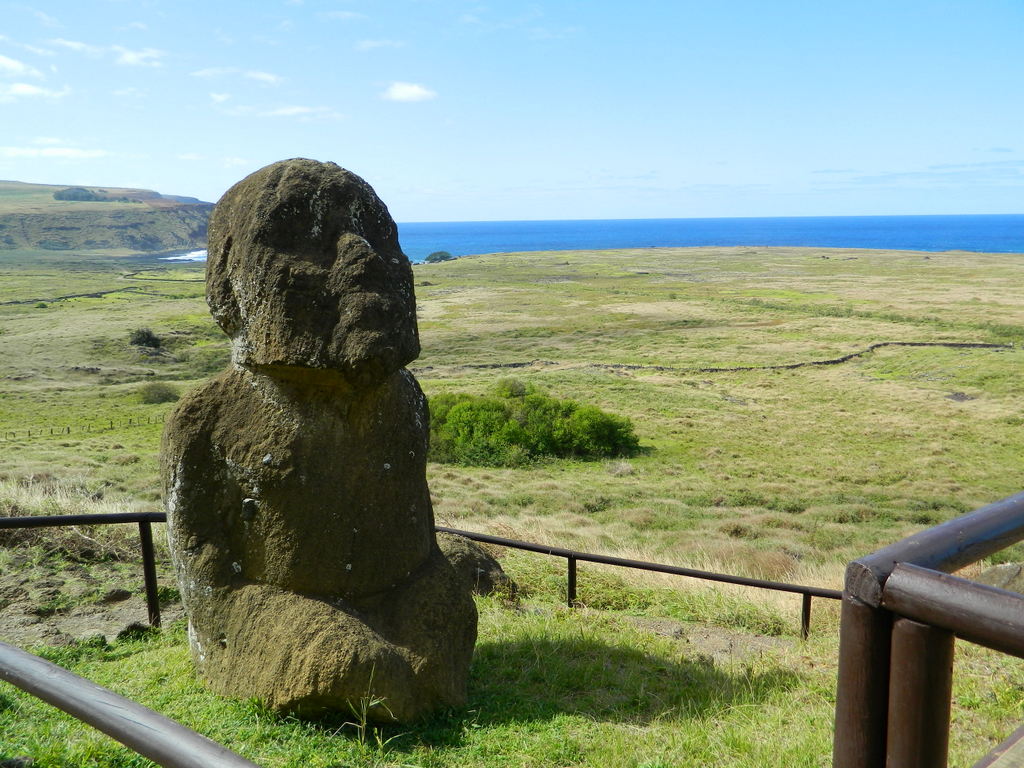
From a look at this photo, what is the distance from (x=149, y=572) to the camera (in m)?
5.94

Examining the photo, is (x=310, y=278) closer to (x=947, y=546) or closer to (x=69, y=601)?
(x=947, y=546)

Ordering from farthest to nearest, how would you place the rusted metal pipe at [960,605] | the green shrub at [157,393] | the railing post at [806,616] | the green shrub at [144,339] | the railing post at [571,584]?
the green shrub at [144,339] < the green shrub at [157,393] < the railing post at [571,584] < the railing post at [806,616] < the rusted metal pipe at [960,605]

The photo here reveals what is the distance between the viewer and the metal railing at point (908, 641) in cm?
108

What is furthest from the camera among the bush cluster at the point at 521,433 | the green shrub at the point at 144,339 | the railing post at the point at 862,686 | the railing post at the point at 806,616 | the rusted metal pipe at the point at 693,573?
the green shrub at the point at 144,339

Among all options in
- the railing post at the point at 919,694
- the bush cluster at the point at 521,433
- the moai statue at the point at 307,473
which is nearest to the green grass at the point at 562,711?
the moai statue at the point at 307,473

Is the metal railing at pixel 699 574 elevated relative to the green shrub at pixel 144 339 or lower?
elevated

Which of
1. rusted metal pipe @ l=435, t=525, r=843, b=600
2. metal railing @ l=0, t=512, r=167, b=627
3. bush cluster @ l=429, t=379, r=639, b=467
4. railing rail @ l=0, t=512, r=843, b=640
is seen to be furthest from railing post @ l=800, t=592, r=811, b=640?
bush cluster @ l=429, t=379, r=639, b=467

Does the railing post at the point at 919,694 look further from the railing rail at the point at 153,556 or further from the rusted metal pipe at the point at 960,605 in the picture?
the railing rail at the point at 153,556

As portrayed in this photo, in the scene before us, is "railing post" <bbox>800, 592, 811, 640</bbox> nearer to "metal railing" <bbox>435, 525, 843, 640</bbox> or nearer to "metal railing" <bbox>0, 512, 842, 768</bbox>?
"metal railing" <bbox>435, 525, 843, 640</bbox>

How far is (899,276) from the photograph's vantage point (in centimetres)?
9644

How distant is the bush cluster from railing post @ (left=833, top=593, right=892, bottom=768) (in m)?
23.2

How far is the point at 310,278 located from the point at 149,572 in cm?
280

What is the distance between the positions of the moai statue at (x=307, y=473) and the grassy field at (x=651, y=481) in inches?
12.0

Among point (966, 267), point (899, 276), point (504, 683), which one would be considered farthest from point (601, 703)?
point (966, 267)
